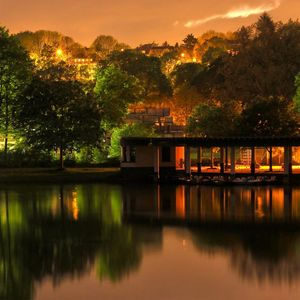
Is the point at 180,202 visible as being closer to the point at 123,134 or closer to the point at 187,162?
the point at 187,162

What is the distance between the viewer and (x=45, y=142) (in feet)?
238

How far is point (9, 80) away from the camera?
76.9 metres

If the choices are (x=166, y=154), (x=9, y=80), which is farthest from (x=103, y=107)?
(x=166, y=154)

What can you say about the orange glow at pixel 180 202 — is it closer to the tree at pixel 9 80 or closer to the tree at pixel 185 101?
the tree at pixel 9 80

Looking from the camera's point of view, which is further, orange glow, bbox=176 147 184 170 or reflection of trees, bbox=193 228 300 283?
orange glow, bbox=176 147 184 170

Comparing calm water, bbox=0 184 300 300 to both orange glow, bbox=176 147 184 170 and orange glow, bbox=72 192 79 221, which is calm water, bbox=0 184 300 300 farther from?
orange glow, bbox=176 147 184 170

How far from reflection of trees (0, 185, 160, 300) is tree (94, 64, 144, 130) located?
35601mm

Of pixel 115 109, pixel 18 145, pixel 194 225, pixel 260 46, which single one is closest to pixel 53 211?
pixel 194 225

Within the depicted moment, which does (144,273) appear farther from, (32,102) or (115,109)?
(115,109)

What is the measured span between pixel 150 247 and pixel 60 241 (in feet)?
14.1

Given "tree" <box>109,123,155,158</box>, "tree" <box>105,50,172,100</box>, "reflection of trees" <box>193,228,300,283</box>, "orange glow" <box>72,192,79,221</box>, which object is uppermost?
"tree" <box>105,50,172,100</box>

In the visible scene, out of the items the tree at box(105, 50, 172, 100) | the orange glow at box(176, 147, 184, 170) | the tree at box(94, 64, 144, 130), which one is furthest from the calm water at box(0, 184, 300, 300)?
the tree at box(105, 50, 172, 100)

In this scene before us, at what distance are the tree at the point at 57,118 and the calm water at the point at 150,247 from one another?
20.6m

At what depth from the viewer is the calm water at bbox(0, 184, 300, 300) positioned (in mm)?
25250
